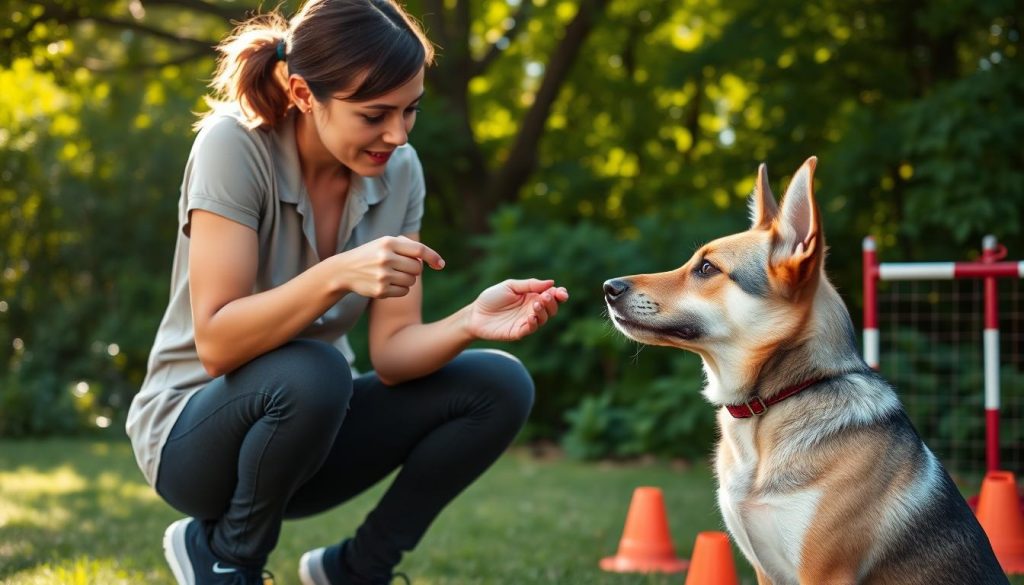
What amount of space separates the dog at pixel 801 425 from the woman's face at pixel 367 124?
31.1 inches

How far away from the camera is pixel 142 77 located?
1238 centimetres

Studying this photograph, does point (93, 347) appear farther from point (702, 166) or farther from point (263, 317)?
point (263, 317)

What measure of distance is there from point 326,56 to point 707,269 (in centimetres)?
127

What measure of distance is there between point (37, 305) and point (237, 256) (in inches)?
343

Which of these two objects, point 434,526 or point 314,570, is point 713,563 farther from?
point 434,526

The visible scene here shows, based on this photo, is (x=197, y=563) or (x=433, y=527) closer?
(x=197, y=563)

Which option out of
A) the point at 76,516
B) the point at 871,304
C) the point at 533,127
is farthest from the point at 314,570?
the point at 533,127

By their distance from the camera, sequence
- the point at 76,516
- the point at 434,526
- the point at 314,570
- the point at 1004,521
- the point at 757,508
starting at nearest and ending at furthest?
1. the point at 757,508
2. the point at 314,570
3. the point at 1004,521
4. the point at 76,516
5. the point at 434,526

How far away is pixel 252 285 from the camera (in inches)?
116

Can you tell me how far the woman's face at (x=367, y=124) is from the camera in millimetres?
2873

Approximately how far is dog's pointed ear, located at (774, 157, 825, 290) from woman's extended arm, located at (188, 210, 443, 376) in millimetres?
988

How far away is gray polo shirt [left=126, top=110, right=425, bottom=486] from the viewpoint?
2898mm

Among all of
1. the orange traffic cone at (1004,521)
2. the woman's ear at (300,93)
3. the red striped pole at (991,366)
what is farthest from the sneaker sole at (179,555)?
the red striped pole at (991,366)

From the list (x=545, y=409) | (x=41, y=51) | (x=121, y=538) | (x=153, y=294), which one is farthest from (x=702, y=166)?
(x=121, y=538)
